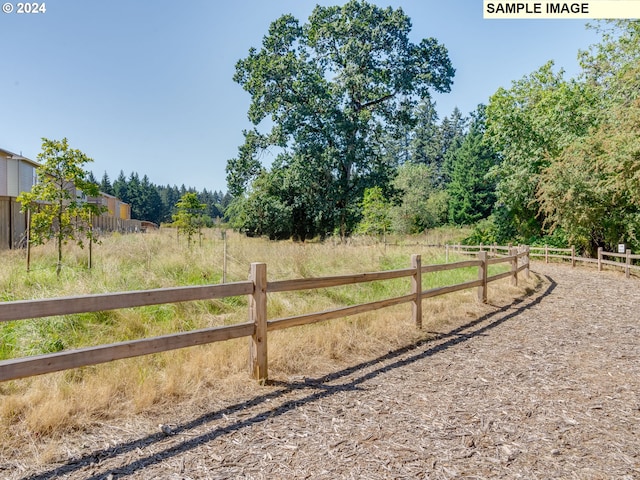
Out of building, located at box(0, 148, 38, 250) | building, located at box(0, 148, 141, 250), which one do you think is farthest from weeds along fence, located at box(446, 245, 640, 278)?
building, located at box(0, 148, 38, 250)

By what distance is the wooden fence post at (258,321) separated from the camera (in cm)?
431

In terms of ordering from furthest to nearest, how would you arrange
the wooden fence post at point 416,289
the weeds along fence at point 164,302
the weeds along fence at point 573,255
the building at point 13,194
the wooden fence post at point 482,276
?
the building at point 13,194 → the weeds along fence at point 573,255 → the wooden fence post at point 482,276 → the wooden fence post at point 416,289 → the weeds along fence at point 164,302

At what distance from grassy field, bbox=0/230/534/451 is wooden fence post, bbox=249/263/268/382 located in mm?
188

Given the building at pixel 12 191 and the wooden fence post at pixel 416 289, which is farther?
the building at pixel 12 191

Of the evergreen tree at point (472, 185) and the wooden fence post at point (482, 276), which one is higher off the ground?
the evergreen tree at point (472, 185)

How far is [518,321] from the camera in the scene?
775cm

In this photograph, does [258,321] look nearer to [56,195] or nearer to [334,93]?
[56,195]

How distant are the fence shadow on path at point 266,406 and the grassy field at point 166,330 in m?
0.28

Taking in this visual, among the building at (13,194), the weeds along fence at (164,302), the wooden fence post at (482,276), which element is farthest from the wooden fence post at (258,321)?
the building at (13,194)

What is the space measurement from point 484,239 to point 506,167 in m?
7.15

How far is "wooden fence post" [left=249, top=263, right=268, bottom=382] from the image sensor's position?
170 inches

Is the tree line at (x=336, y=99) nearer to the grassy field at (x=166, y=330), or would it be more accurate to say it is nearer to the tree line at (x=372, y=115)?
the tree line at (x=372, y=115)

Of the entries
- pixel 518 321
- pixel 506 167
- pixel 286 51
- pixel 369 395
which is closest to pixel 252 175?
pixel 286 51

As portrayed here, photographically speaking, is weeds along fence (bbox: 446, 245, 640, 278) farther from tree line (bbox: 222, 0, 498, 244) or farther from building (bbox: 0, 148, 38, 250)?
building (bbox: 0, 148, 38, 250)
